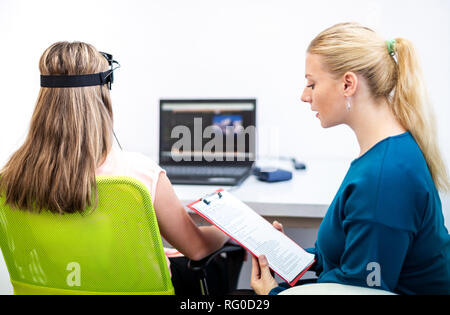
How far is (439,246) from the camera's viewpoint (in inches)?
36.7

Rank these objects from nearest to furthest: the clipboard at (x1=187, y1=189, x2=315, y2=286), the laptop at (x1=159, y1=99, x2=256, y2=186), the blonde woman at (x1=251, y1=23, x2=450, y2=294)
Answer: the blonde woman at (x1=251, y1=23, x2=450, y2=294) → the clipboard at (x1=187, y1=189, x2=315, y2=286) → the laptop at (x1=159, y1=99, x2=256, y2=186)

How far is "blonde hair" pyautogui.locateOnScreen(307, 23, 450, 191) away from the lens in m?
0.99

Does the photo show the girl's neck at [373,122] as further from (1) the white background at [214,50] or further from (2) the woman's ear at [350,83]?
(1) the white background at [214,50]

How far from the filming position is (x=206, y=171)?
Answer: 1.87m

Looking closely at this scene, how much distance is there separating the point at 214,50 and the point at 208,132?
497 mm

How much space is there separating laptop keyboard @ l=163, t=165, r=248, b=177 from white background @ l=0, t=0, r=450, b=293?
36 cm

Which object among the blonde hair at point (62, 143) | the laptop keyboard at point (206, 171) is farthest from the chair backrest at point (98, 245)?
the laptop keyboard at point (206, 171)

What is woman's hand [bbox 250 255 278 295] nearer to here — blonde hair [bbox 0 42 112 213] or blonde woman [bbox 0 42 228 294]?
blonde woman [bbox 0 42 228 294]

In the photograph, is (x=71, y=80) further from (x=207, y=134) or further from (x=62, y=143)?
(x=207, y=134)

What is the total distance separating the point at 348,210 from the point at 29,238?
74 centimetres

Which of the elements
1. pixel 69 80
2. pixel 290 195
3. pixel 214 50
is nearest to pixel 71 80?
pixel 69 80

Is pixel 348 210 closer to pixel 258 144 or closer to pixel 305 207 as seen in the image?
pixel 305 207

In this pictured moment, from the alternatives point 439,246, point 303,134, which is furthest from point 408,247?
point 303,134

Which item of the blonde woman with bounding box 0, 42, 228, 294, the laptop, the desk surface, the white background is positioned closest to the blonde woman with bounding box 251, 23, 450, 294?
the desk surface
